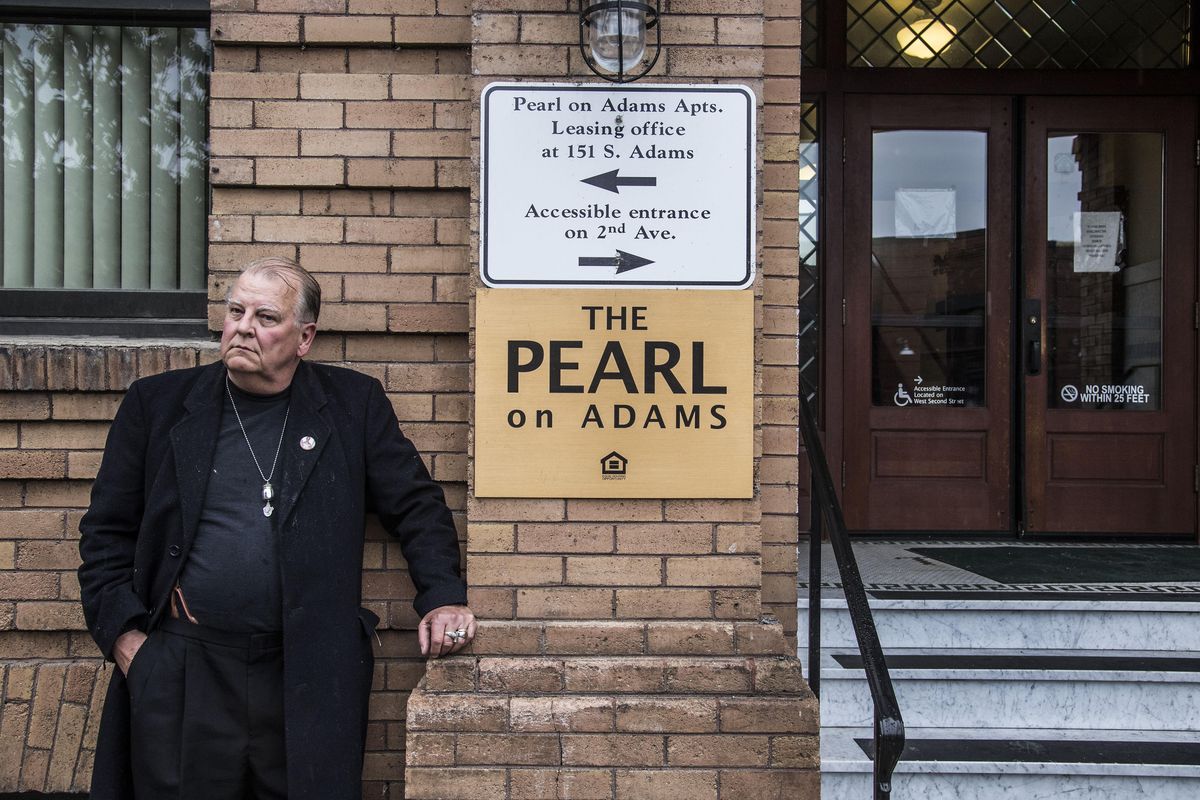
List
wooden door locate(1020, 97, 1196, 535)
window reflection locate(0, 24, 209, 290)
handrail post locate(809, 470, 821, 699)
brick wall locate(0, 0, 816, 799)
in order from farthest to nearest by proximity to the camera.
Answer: wooden door locate(1020, 97, 1196, 535) < window reflection locate(0, 24, 209, 290) < handrail post locate(809, 470, 821, 699) < brick wall locate(0, 0, 816, 799)

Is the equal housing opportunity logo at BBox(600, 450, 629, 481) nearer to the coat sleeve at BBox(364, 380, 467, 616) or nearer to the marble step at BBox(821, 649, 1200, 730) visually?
the coat sleeve at BBox(364, 380, 467, 616)

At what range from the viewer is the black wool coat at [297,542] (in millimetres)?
2217

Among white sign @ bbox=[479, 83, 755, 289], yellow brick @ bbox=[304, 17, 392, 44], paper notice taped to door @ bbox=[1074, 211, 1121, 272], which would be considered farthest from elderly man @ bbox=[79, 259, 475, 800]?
paper notice taped to door @ bbox=[1074, 211, 1121, 272]

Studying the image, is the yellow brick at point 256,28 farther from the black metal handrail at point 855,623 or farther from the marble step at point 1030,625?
the marble step at point 1030,625

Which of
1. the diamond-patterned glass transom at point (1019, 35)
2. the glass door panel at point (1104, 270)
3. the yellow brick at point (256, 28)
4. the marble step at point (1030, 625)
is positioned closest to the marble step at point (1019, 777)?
the marble step at point (1030, 625)

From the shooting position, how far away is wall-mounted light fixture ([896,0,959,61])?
488 cm

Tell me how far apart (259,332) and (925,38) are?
406 centimetres

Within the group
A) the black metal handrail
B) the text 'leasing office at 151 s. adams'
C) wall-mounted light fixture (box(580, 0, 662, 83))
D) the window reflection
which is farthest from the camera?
the window reflection

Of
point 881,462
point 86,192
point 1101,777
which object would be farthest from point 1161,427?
point 86,192

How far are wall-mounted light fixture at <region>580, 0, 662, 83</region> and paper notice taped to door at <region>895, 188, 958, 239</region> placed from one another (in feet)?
9.30

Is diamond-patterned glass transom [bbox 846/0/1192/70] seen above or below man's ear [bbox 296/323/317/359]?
above

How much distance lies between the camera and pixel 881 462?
15.9 ft

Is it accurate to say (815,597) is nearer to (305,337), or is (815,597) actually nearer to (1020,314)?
(305,337)

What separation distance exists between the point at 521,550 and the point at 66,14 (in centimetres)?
233
